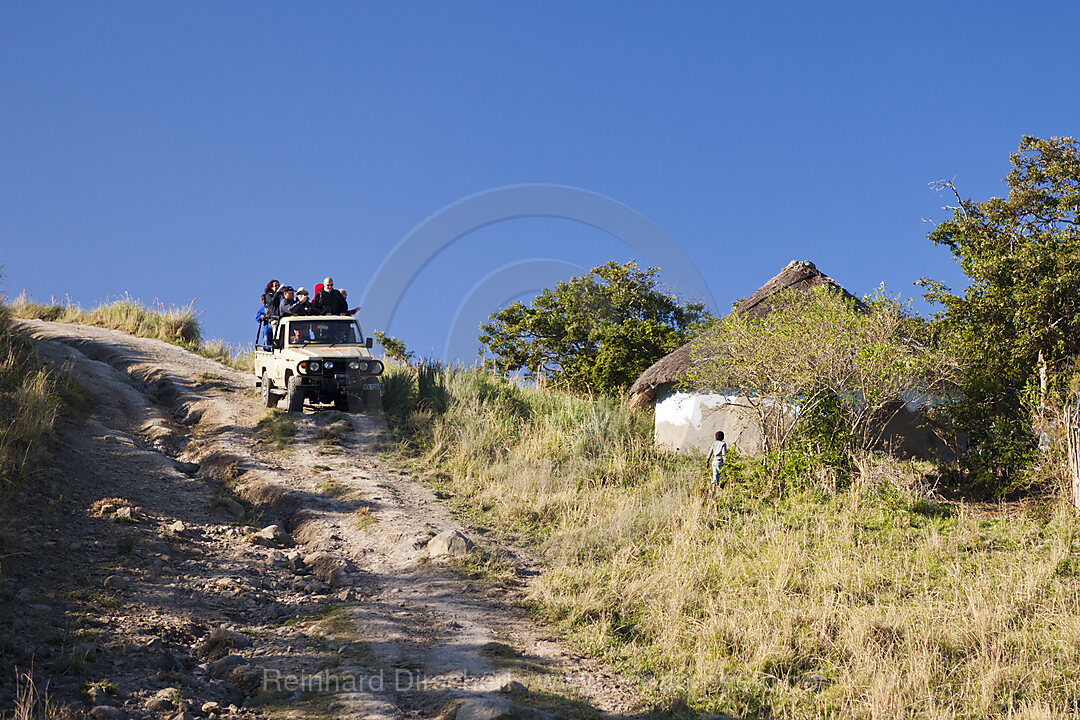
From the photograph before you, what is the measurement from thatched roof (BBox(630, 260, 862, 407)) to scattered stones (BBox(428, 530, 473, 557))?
8.06 m

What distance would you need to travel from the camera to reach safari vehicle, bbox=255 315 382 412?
47.5 feet

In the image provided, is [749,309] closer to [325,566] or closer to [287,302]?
[287,302]

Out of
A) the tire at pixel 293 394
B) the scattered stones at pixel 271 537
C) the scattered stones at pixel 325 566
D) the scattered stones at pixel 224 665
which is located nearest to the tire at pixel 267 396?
the tire at pixel 293 394

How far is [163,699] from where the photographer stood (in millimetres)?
5281

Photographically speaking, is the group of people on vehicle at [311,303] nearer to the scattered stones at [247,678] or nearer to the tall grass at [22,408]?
the tall grass at [22,408]

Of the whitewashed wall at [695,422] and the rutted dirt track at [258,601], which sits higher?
the whitewashed wall at [695,422]

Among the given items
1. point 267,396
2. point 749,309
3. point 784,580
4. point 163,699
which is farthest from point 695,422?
point 163,699

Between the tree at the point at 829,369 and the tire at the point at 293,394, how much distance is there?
24.5 feet

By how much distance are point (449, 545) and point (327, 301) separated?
347 inches

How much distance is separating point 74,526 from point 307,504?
2634 mm

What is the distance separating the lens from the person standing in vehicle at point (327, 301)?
1608cm

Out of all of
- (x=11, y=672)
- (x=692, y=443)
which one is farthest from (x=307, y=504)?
(x=692, y=443)

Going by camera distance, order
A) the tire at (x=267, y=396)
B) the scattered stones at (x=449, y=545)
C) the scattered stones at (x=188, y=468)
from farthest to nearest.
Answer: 1. the tire at (x=267, y=396)
2. the scattered stones at (x=188, y=468)
3. the scattered stones at (x=449, y=545)

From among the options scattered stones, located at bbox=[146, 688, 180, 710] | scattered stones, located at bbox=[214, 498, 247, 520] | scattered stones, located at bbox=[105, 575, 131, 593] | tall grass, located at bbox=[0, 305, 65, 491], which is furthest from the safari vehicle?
scattered stones, located at bbox=[146, 688, 180, 710]
